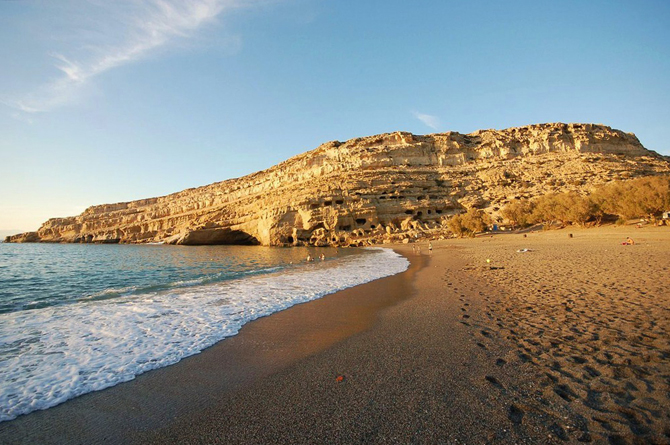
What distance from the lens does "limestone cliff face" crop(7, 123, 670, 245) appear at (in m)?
43.3

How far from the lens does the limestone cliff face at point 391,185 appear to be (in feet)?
142

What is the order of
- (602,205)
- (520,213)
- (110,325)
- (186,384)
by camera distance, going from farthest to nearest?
(520,213)
(602,205)
(110,325)
(186,384)

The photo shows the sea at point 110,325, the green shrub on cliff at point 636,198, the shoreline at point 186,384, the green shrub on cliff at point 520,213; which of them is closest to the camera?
the shoreline at point 186,384

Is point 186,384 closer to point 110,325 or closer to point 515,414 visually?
point 515,414

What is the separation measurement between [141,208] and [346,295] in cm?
8433

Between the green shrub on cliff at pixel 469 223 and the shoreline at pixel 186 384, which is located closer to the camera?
Result: the shoreline at pixel 186 384

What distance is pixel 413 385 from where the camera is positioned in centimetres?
353

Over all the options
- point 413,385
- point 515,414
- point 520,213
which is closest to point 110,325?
point 413,385

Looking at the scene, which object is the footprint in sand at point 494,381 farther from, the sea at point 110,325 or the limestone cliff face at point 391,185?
the limestone cliff face at point 391,185

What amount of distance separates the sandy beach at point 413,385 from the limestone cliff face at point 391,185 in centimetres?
3410

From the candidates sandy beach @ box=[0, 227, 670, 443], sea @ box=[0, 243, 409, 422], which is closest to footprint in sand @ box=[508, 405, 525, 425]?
sandy beach @ box=[0, 227, 670, 443]

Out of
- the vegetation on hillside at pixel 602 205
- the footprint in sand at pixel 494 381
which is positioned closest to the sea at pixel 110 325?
the footprint in sand at pixel 494 381

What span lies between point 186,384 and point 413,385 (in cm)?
293

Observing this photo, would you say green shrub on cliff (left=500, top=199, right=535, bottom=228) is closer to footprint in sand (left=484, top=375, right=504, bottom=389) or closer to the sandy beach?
the sandy beach
